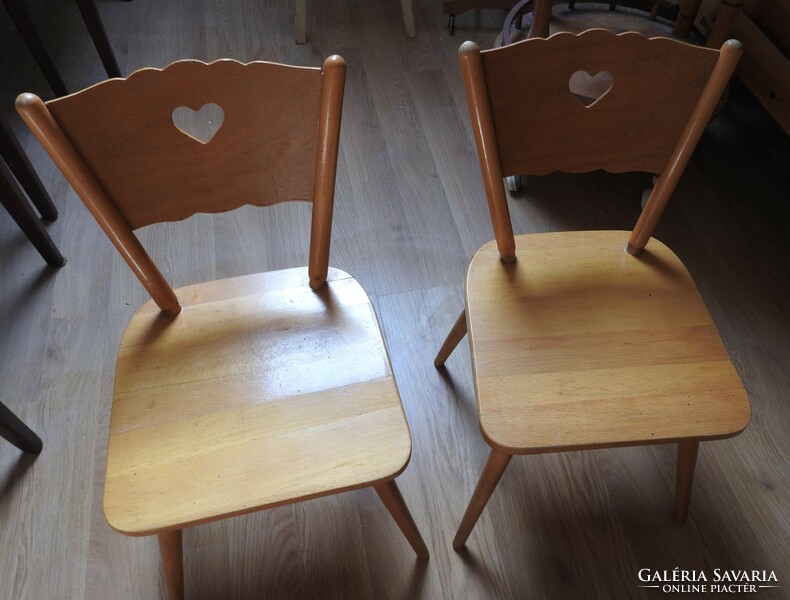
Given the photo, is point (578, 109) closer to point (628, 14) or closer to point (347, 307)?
point (347, 307)

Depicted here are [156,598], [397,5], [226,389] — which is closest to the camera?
[226,389]

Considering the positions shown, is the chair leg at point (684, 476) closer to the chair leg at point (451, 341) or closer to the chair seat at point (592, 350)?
the chair seat at point (592, 350)

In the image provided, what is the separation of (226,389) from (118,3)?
1917mm

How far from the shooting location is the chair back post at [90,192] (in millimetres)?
760

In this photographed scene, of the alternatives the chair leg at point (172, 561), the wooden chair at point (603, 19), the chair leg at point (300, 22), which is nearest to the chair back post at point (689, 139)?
the wooden chair at point (603, 19)

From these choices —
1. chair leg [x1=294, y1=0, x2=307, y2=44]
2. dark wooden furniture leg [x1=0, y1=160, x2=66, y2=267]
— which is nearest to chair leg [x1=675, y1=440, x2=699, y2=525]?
dark wooden furniture leg [x1=0, y1=160, x2=66, y2=267]

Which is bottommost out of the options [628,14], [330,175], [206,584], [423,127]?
[206,584]

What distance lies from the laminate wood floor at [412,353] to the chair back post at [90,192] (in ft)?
1.65

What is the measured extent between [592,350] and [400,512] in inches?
15.0

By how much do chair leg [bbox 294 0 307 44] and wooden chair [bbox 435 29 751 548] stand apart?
52.2 inches

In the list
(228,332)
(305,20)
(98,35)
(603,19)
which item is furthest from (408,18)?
(228,332)

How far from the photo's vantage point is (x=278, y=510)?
1.20 metres

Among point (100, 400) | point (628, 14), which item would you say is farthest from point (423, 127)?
point (100, 400)

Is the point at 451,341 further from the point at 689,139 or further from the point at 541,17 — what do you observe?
the point at 541,17
